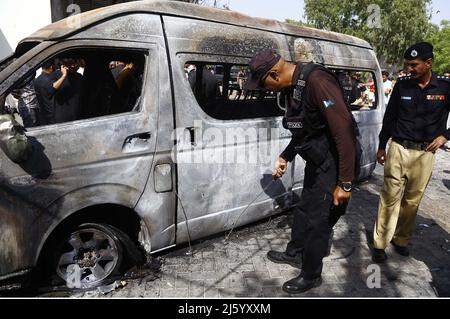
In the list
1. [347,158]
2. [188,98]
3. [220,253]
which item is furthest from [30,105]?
[347,158]

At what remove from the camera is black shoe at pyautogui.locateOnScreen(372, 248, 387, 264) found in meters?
3.45

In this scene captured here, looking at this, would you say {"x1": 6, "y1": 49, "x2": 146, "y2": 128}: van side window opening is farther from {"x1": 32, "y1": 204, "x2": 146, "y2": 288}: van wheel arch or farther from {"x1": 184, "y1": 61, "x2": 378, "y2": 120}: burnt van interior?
{"x1": 32, "y1": 204, "x2": 146, "y2": 288}: van wheel arch

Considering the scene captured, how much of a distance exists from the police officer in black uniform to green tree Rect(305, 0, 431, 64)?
28.5m

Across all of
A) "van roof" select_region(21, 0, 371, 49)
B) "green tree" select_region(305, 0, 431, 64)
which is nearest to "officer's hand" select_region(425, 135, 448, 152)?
"van roof" select_region(21, 0, 371, 49)

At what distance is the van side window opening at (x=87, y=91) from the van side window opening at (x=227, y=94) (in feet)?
1.61

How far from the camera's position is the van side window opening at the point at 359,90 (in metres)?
4.77

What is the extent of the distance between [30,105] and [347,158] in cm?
233

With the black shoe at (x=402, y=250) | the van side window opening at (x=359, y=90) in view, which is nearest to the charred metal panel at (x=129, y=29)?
Answer: the van side window opening at (x=359, y=90)

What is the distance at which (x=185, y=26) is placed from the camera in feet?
9.81

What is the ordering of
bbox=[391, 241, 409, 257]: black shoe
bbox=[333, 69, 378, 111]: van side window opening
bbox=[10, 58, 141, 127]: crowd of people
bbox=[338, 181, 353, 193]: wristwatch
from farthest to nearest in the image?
bbox=[333, 69, 378, 111]: van side window opening, bbox=[391, 241, 409, 257]: black shoe, bbox=[10, 58, 141, 127]: crowd of people, bbox=[338, 181, 353, 193]: wristwatch

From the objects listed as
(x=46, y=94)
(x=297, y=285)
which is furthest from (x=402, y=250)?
(x=46, y=94)

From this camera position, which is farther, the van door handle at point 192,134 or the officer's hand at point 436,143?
the officer's hand at point 436,143

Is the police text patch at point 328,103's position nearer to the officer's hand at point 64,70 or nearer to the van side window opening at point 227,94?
the van side window opening at point 227,94

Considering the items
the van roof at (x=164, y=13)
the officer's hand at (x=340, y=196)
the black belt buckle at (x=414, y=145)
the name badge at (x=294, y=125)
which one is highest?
the van roof at (x=164, y=13)
